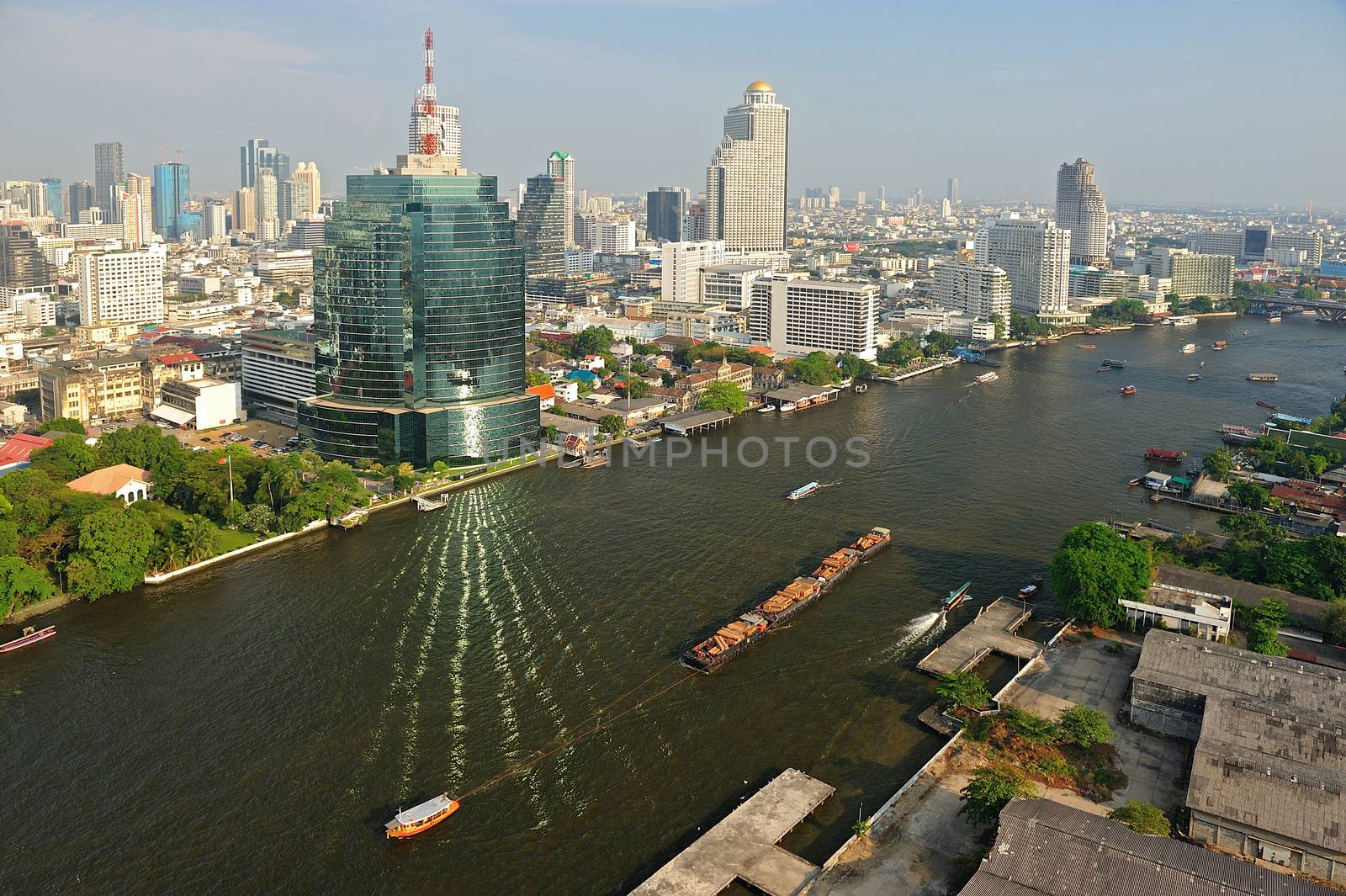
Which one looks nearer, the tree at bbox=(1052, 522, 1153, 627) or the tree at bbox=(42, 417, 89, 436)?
the tree at bbox=(1052, 522, 1153, 627)

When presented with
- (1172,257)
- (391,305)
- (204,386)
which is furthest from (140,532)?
(1172,257)

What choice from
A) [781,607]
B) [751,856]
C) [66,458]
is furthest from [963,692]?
[66,458]

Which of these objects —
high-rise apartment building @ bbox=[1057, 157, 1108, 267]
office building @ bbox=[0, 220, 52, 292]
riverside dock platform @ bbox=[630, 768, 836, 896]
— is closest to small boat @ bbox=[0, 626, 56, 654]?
riverside dock platform @ bbox=[630, 768, 836, 896]

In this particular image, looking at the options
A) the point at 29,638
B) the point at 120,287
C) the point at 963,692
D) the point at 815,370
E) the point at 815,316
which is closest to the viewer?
the point at 963,692

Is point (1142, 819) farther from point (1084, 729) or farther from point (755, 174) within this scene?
point (755, 174)

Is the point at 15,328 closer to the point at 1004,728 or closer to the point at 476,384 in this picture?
the point at 476,384

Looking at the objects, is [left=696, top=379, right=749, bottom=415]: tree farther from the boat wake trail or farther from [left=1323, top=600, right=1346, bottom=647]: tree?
[left=1323, top=600, right=1346, bottom=647]: tree
